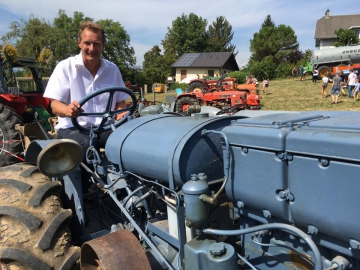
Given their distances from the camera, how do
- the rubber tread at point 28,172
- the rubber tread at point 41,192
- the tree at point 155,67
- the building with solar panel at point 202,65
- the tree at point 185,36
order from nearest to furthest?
the rubber tread at point 41,192 → the rubber tread at point 28,172 → the building with solar panel at point 202,65 → the tree at point 155,67 → the tree at point 185,36

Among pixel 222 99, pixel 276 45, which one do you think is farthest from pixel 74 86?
pixel 276 45

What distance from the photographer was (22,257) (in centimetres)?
192

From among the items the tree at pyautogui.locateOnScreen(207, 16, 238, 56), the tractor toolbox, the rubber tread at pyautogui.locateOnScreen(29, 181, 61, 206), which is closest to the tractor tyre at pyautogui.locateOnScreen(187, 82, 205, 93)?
Answer: the rubber tread at pyautogui.locateOnScreen(29, 181, 61, 206)

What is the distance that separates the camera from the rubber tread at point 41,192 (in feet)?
6.89

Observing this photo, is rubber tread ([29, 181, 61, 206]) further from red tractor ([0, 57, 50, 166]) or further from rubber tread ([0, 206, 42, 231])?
red tractor ([0, 57, 50, 166])

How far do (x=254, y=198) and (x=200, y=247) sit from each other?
0.37 m

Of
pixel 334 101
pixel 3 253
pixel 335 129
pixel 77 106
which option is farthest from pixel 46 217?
pixel 334 101

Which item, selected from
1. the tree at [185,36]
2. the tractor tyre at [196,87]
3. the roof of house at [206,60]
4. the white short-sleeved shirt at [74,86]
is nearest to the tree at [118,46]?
the roof of house at [206,60]

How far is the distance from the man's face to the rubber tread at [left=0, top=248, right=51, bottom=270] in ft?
5.17

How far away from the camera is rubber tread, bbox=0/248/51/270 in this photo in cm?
191

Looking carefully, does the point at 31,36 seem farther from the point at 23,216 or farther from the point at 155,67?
the point at 23,216

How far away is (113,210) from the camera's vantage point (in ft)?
9.72

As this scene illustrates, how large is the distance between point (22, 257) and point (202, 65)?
143ft

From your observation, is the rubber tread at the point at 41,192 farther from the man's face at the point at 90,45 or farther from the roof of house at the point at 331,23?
the roof of house at the point at 331,23
